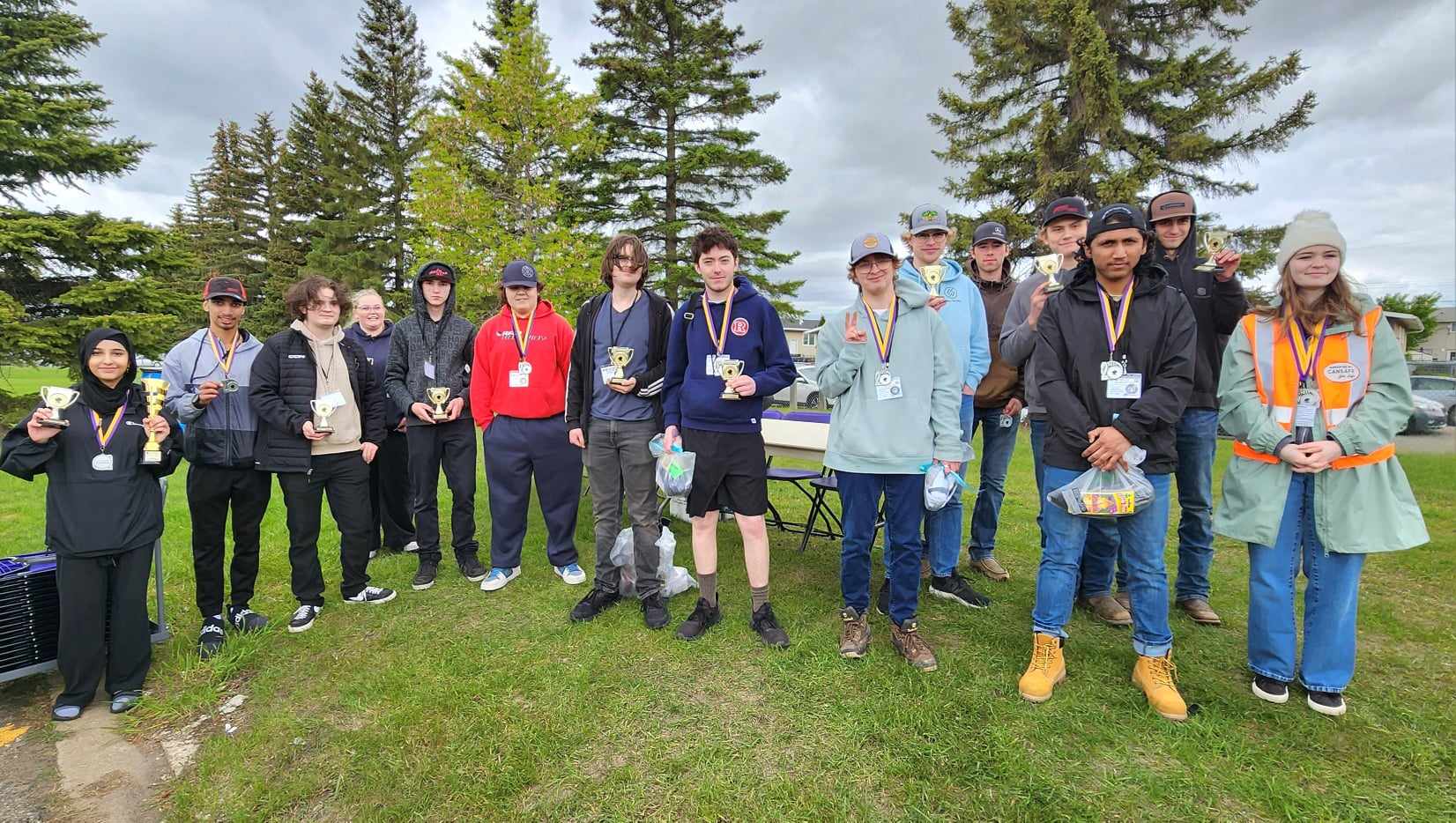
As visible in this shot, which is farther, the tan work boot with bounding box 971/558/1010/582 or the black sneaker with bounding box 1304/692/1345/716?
the tan work boot with bounding box 971/558/1010/582

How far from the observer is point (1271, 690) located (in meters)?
2.90

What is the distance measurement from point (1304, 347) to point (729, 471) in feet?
9.04

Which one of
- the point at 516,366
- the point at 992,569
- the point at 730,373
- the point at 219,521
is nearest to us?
the point at 730,373

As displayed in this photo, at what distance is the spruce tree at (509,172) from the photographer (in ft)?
52.6

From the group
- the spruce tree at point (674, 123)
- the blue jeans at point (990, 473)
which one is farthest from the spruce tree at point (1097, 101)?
the blue jeans at point (990, 473)

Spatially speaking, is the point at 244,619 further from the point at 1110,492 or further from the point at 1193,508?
the point at 1193,508

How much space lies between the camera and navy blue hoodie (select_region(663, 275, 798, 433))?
3.44 m

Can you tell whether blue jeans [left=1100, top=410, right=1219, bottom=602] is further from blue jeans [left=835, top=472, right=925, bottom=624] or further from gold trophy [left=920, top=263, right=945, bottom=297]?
gold trophy [left=920, top=263, right=945, bottom=297]

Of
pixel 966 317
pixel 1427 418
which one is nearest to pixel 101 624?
pixel 966 317

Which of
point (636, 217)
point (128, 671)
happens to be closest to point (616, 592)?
point (128, 671)

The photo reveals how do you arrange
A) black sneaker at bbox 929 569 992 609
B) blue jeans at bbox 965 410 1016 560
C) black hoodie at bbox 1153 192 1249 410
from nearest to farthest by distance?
1. black hoodie at bbox 1153 192 1249 410
2. black sneaker at bbox 929 569 992 609
3. blue jeans at bbox 965 410 1016 560

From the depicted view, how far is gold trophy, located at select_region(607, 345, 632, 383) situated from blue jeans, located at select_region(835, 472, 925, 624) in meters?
1.44

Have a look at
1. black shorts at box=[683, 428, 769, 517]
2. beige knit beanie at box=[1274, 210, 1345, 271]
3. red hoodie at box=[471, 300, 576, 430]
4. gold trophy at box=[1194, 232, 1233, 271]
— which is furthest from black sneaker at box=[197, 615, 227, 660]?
gold trophy at box=[1194, 232, 1233, 271]

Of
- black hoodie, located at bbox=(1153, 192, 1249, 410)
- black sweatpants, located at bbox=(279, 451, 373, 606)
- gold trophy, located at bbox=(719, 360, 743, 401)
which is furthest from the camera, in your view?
black sweatpants, located at bbox=(279, 451, 373, 606)
